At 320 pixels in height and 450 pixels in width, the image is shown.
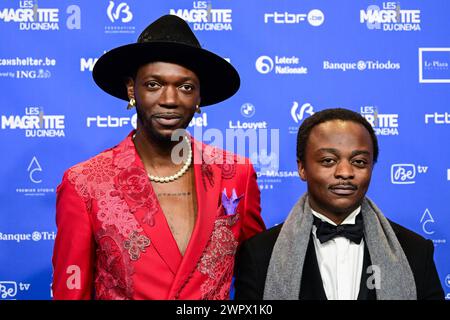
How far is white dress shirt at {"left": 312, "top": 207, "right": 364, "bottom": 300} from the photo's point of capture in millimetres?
2012

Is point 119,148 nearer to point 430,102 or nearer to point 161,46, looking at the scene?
point 161,46

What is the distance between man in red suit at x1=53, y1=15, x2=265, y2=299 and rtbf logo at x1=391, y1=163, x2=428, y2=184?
4.52 ft

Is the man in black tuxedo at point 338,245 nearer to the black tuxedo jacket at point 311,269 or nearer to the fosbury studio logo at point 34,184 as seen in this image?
the black tuxedo jacket at point 311,269

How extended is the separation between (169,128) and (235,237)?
412 millimetres

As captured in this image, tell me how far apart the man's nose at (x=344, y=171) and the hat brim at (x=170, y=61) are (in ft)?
1.73

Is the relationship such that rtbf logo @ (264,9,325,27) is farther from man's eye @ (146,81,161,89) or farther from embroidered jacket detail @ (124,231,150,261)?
embroidered jacket detail @ (124,231,150,261)

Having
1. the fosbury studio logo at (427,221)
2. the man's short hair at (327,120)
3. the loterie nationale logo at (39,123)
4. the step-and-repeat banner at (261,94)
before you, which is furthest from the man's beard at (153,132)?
the fosbury studio logo at (427,221)

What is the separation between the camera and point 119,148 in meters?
2.21

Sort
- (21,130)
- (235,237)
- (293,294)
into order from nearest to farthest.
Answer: (293,294), (235,237), (21,130)

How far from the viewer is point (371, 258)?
2.03 meters

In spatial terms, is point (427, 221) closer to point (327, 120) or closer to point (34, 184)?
point (327, 120)

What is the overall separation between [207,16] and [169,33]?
51.7 inches

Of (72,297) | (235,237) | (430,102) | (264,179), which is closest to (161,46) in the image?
(235,237)

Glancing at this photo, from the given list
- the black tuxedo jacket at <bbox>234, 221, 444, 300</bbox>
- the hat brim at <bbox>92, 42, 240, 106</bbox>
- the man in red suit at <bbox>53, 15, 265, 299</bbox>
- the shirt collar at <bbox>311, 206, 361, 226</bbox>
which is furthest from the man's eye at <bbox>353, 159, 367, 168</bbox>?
the hat brim at <bbox>92, 42, 240, 106</bbox>
